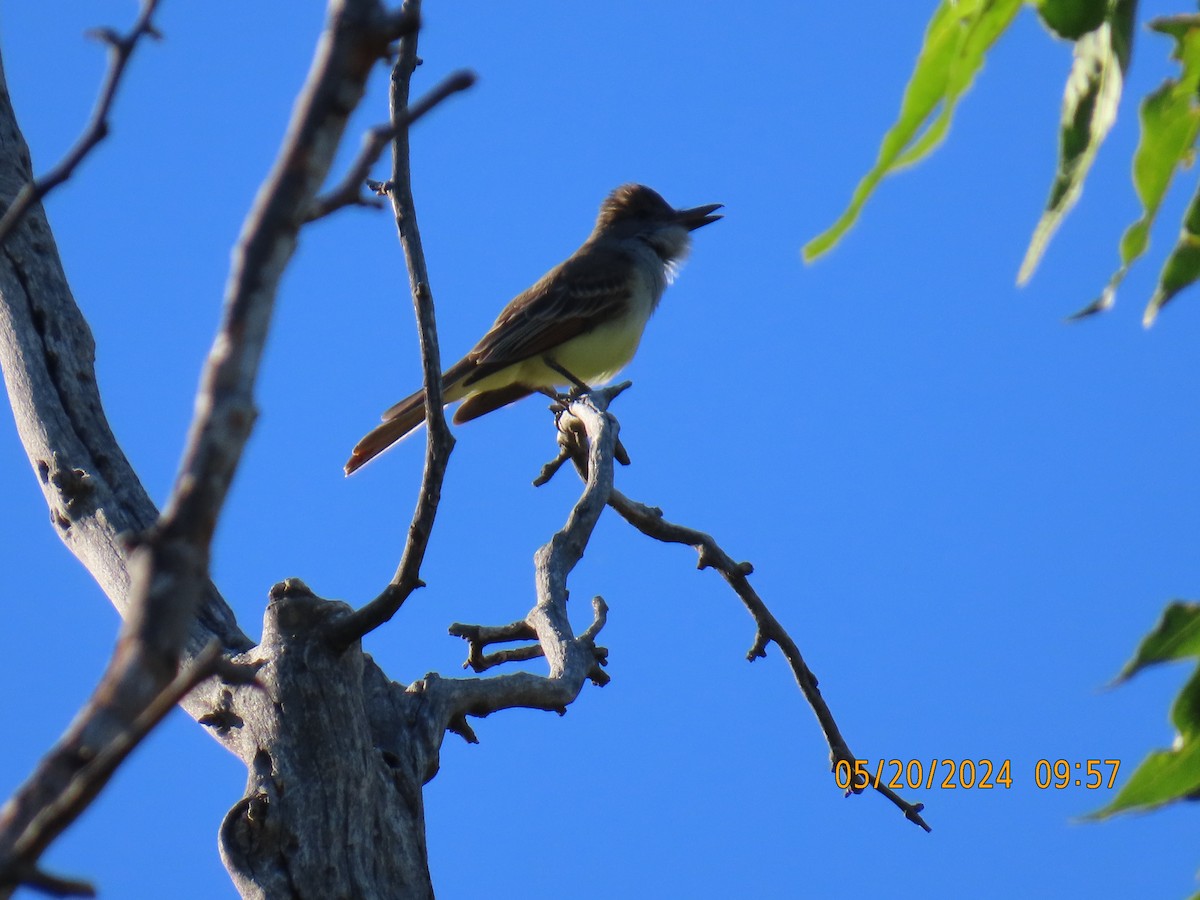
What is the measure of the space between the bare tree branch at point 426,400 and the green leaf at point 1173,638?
6.71 feet

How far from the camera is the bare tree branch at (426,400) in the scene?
9.95ft

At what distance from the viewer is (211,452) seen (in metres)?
1.06

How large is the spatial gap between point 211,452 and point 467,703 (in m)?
2.80

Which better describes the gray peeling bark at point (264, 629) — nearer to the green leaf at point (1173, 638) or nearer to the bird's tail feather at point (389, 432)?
the green leaf at point (1173, 638)

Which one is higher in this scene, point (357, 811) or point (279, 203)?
point (357, 811)

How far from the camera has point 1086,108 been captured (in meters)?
1.24

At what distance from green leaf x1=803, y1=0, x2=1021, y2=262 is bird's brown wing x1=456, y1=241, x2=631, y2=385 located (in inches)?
283

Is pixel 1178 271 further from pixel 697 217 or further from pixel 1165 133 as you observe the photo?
pixel 697 217

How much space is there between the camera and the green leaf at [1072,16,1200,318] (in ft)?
3.86

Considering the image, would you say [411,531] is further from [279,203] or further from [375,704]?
[279,203]

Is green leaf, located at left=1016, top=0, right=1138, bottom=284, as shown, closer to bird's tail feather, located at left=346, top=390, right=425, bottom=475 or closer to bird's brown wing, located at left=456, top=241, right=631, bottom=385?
bird's tail feather, located at left=346, top=390, right=425, bottom=475

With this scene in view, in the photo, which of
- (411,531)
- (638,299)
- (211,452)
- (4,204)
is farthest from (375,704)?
(638,299)

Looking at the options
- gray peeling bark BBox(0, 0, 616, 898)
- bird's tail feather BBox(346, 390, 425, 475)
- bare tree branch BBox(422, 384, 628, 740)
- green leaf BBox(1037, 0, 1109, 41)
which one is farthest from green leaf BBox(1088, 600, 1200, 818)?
bird's tail feather BBox(346, 390, 425, 475)

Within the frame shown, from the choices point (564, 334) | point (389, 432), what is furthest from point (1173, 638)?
point (564, 334)
